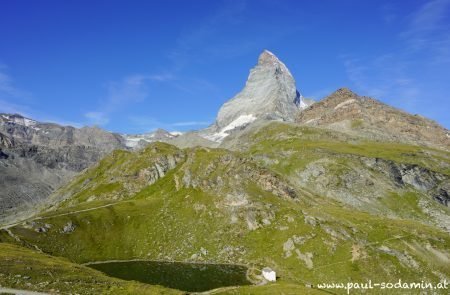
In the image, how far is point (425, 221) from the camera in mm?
199000

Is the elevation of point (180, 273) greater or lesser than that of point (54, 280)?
lesser

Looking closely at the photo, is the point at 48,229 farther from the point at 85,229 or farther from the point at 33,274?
the point at 33,274

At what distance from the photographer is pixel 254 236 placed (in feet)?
508

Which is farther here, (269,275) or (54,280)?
(269,275)

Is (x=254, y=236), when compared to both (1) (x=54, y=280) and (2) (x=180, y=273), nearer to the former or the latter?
(2) (x=180, y=273)

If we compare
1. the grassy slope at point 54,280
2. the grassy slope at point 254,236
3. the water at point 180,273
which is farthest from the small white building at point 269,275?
the grassy slope at point 54,280

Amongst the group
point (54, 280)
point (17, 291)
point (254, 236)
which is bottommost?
point (17, 291)

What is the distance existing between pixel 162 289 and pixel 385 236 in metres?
83.1

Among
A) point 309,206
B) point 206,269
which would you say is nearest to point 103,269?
point 206,269

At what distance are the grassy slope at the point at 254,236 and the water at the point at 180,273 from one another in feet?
25.8

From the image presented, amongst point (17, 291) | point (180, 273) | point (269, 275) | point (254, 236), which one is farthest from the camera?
point (254, 236)

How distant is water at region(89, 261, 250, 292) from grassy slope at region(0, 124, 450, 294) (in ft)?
25.8

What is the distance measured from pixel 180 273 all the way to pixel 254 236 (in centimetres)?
3618

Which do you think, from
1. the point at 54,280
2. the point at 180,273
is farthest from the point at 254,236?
the point at 54,280
